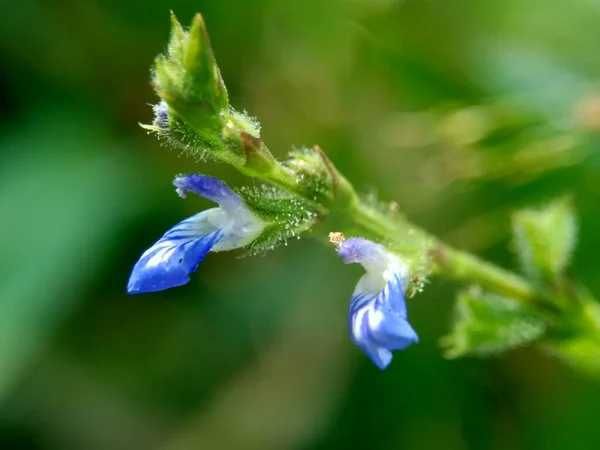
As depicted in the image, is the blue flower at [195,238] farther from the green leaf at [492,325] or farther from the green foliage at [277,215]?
the green leaf at [492,325]

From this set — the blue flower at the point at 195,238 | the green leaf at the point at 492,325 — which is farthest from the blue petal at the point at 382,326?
the green leaf at the point at 492,325

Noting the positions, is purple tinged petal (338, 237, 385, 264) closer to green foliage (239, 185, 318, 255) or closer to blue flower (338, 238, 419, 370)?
blue flower (338, 238, 419, 370)

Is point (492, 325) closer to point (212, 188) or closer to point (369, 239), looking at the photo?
point (369, 239)

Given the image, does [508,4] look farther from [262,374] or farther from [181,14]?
[262,374]

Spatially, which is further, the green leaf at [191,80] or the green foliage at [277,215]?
the green foliage at [277,215]

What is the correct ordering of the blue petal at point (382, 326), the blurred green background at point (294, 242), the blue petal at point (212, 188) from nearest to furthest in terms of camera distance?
the blue petal at point (382, 326), the blue petal at point (212, 188), the blurred green background at point (294, 242)

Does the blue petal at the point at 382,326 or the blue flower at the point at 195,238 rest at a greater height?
the blue flower at the point at 195,238

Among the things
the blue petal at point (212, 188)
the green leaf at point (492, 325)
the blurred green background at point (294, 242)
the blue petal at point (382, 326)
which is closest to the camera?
the blue petal at point (382, 326)
